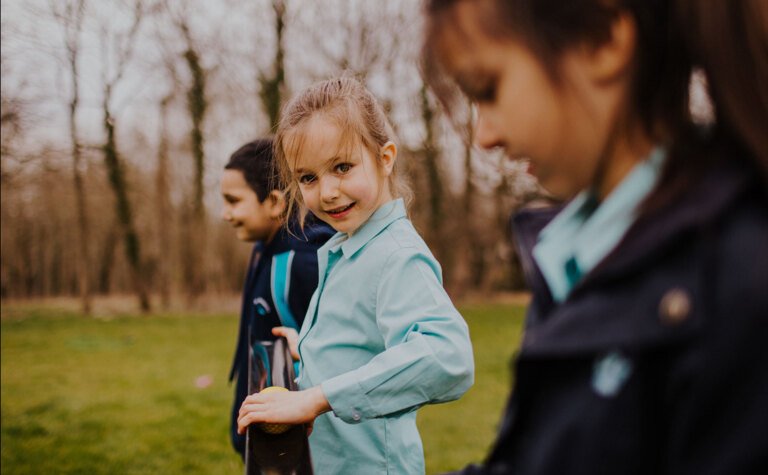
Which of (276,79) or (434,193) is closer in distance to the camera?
(276,79)

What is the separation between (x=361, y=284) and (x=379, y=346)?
0.63 ft

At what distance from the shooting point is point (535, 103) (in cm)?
92

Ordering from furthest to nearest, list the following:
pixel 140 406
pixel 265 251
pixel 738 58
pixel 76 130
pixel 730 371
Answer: pixel 76 130, pixel 140 406, pixel 265 251, pixel 738 58, pixel 730 371

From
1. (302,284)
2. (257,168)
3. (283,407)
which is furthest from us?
(257,168)

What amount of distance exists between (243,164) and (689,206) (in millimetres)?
2914

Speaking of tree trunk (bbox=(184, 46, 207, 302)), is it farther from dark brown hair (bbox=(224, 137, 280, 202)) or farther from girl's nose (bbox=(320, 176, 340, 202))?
girl's nose (bbox=(320, 176, 340, 202))

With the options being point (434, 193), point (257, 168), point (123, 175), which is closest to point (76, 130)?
point (123, 175)

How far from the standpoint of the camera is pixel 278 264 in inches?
117

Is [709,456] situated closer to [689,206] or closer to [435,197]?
[689,206]

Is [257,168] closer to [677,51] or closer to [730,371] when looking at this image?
[677,51]

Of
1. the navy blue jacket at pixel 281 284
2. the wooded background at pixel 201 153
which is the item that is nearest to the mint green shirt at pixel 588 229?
the navy blue jacket at pixel 281 284

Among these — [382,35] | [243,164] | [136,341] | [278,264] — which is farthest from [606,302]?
[382,35]

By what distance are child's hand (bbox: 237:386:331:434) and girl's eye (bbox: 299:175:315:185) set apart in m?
0.74

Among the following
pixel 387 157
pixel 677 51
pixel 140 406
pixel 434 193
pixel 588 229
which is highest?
pixel 677 51
